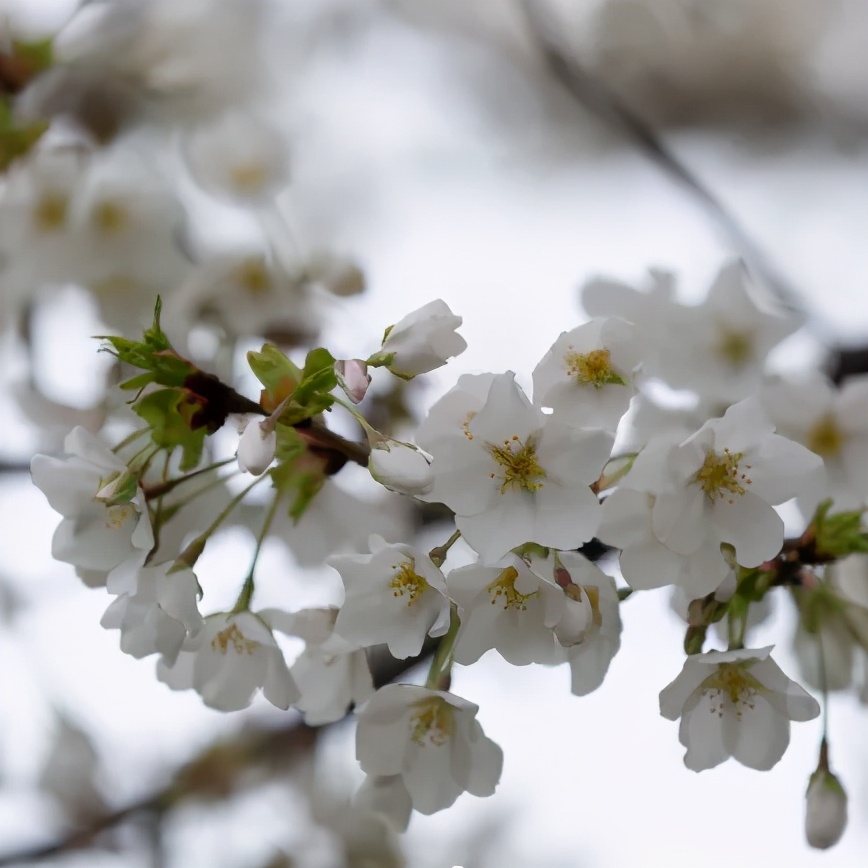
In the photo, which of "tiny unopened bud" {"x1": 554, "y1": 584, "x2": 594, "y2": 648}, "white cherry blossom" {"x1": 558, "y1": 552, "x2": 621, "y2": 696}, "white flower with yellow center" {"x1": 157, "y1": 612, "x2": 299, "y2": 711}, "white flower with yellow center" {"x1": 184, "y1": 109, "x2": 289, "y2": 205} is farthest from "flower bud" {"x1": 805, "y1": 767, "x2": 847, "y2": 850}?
"white flower with yellow center" {"x1": 184, "y1": 109, "x2": 289, "y2": 205}

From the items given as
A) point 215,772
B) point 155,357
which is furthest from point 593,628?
point 215,772

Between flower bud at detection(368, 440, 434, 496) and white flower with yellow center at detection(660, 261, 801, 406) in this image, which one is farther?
white flower with yellow center at detection(660, 261, 801, 406)

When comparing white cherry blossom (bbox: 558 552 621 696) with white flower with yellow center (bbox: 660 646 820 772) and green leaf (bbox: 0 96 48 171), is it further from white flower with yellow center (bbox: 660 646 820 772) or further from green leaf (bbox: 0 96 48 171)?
green leaf (bbox: 0 96 48 171)

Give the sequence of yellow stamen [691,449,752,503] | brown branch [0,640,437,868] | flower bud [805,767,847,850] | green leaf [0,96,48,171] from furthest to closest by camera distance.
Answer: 1. brown branch [0,640,437,868]
2. green leaf [0,96,48,171]
3. flower bud [805,767,847,850]
4. yellow stamen [691,449,752,503]

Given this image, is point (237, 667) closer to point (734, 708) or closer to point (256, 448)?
point (256, 448)

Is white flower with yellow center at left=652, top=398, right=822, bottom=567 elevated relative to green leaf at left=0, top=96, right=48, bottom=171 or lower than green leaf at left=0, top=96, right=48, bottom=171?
lower

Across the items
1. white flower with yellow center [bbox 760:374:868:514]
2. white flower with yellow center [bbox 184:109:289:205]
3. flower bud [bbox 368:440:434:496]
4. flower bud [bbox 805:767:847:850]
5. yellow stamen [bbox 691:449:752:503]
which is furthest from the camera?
white flower with yellow center [bbox 184:109:289:205]

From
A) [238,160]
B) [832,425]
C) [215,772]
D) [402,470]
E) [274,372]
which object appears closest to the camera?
[402,470]

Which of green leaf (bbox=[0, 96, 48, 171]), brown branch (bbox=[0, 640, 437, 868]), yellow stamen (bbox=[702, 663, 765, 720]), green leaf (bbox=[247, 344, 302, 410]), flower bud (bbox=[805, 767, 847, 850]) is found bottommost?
brown branch (bbox=[0, 640, 437, 868])
